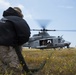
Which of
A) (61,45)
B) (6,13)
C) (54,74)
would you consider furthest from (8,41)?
(61,45)

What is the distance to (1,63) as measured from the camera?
29.0 ft

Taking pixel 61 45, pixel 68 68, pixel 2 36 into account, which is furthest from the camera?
pixel 61 45

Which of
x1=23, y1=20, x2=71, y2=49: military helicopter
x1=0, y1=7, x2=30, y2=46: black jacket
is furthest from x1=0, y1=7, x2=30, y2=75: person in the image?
x1=23, y1=20, x2=71, y2=49: military helicopter

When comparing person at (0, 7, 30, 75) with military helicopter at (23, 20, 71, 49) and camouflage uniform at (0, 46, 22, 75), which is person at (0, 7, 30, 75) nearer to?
camouflage uniform at (0, 46, 22, 75)

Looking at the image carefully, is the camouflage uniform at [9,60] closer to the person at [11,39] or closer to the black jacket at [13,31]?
the person at [11,39]

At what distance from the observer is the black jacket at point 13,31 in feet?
28.2

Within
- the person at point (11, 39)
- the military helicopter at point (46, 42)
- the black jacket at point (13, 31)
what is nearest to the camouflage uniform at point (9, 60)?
the person at point (11, 39)

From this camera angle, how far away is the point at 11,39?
8.62 m

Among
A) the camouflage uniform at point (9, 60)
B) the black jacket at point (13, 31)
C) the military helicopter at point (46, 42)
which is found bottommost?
the military helicopter at point (46, 42)

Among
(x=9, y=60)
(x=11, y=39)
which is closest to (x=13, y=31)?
(x=11, y=39)

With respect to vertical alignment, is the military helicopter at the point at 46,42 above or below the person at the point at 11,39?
below

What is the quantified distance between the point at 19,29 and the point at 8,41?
1.40 ft

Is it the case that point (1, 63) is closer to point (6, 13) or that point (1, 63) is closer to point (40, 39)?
point (6, 13)

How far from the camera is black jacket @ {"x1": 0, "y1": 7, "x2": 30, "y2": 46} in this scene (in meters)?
8.59
